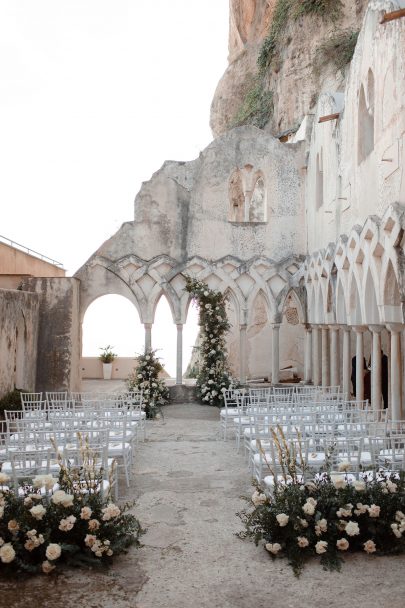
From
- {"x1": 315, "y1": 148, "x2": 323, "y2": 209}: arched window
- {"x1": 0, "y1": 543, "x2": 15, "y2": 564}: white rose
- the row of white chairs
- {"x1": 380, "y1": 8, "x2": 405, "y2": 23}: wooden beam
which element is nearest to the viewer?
{"x1": 0, "y1": 543, "x2": 15, "y2": 564}: white rose

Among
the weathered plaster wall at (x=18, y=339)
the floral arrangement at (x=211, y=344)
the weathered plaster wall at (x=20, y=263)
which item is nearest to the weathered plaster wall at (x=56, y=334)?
the weathered plaster wall at (x=18, y=339)

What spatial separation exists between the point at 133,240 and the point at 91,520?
13.2 metres

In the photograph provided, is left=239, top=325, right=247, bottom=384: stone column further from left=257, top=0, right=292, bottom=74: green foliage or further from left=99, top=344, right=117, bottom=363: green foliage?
left=257, top=0, right=292, bottom=74: green foliage

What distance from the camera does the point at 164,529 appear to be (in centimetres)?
720

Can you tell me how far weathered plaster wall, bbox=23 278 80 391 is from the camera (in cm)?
1677

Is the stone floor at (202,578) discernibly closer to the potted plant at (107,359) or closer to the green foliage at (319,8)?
the potted plant at (107,359)

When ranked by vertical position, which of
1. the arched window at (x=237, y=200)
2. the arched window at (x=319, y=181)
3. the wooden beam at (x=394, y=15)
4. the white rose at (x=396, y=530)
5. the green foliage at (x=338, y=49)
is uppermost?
the green foliage at (x=338, y=49)

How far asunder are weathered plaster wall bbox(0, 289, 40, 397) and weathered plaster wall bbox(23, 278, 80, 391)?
287 millimetres

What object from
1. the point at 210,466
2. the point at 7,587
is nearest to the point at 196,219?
the point at 210,466

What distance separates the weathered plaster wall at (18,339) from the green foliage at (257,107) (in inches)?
591

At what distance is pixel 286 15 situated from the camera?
25.4 m

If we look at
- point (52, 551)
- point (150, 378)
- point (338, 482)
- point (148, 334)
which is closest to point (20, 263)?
point (148, 334)

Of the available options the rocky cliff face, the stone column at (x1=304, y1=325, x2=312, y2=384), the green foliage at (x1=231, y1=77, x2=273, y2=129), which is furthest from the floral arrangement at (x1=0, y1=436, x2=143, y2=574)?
the green foliage at (x1=231, y1=77, x2=273, y2=129)

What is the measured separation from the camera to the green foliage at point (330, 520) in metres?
6.12
